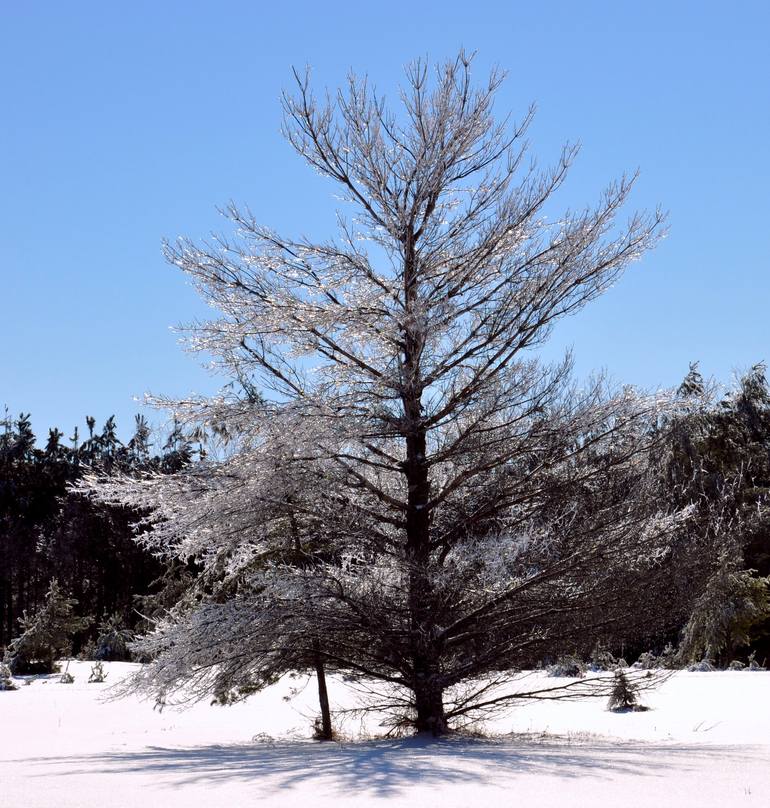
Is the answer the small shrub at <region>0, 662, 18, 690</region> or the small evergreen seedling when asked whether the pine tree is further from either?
the small evergreen seedling

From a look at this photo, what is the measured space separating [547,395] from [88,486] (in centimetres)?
521

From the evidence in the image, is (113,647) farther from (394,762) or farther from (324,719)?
(394,762)

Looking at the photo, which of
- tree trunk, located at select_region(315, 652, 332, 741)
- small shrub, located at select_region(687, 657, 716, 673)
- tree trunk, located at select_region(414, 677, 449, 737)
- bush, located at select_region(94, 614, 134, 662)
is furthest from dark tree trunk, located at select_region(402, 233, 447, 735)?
bush, located at select_region(94, 614, 134, 662)

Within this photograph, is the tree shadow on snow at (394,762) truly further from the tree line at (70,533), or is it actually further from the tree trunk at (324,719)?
the tree line at (70,533)

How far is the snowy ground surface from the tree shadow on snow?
0.05 ft

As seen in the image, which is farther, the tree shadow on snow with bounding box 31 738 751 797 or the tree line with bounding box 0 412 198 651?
the tree line with bounding box 0 412 198 651

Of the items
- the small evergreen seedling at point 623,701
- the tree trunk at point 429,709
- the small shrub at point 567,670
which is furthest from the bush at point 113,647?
the tree trunk at point 429,709

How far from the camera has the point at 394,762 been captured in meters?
6.27

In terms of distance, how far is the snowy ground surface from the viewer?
4883 millimetres

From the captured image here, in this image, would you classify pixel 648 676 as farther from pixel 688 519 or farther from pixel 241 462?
pixel 241 462

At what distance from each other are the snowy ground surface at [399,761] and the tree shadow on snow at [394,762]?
0.05 ft

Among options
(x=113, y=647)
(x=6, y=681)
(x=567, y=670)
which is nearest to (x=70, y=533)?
(x=113, y=647)

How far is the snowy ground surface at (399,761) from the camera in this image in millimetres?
4883

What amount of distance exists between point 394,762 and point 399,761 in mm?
72
